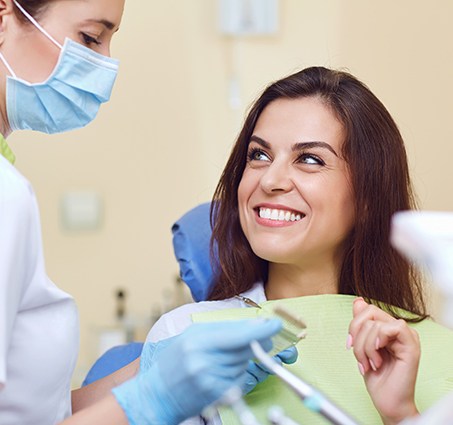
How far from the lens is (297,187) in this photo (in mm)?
1591

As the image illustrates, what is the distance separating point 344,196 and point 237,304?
1.08 feet

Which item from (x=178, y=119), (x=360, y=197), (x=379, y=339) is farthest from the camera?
(x=178, y=119)

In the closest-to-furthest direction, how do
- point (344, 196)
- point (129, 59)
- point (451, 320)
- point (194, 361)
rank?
point (451, 320)
point (194, 361)
point (344, 196)
point (129, 59)

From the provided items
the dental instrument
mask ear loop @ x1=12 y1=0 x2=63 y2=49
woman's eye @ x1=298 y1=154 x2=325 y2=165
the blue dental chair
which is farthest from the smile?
the dental instrument

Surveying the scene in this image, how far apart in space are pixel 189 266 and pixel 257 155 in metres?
0.45

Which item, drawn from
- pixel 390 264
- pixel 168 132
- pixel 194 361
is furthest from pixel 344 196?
pixel 168 132

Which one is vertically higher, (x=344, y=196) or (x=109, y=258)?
(x=344, y=196)

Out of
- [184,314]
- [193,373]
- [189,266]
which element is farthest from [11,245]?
[189,266]

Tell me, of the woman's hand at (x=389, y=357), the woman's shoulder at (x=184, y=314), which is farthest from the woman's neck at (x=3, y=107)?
the woman's hand at (x=389, y=357)

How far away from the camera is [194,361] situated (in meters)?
1.04

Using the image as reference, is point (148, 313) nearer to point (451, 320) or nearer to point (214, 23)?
point (214, 23)

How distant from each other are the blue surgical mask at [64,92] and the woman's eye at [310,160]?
45 cm

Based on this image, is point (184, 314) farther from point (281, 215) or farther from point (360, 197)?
point (360, 197)

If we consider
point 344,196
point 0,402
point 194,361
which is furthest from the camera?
point 344,196
